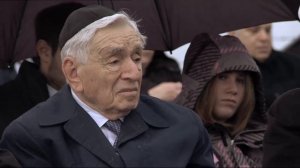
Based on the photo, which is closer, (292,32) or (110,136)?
(110,136)

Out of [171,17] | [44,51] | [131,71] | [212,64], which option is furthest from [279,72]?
[131,71]

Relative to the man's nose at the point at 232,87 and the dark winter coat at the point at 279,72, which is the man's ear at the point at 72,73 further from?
the dark winter coat at the point at 279,72

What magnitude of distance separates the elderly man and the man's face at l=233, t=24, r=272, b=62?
3.16m

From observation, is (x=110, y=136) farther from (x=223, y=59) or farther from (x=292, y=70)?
(x=292, y=70)

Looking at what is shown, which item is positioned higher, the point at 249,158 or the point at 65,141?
the point at 65,141

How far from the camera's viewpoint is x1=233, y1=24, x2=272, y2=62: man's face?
8219mm

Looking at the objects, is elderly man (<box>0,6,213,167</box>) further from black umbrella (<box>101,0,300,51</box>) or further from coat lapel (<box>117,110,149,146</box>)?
black umbrella (<box>101,0,300,51</box>)

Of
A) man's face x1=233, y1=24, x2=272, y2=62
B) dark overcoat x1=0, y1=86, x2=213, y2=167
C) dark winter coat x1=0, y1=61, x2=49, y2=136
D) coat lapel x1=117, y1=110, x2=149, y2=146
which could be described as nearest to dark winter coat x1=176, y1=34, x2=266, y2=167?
dark winter coat x1=0, y1=61, x2=49, y2=136

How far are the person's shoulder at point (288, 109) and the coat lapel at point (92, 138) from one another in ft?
2.78

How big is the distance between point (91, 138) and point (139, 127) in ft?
0.85

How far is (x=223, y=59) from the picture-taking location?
6309 mm

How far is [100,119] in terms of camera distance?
5.04 meters

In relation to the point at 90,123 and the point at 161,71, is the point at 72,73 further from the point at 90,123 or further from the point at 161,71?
the point at 161,71

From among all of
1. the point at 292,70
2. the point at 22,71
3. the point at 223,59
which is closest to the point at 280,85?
the point at 292,70
